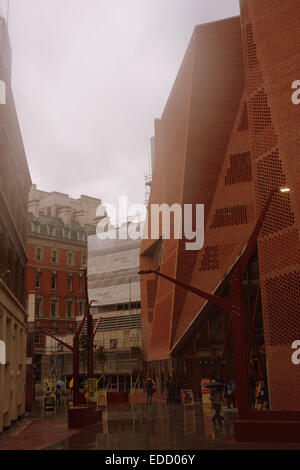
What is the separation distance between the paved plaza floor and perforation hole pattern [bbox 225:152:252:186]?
1347cm

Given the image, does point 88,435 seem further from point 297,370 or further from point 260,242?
point 260,242

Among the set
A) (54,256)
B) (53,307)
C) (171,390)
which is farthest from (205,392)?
(54,256)

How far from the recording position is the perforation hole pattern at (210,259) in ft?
101

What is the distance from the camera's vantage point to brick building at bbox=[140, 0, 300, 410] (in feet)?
63.4

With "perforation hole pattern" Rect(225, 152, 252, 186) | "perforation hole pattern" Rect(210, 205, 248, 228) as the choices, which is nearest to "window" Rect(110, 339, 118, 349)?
"perforation hole pattern" Rect(210, 205, 248, 228)

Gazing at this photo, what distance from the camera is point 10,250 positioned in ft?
82.3

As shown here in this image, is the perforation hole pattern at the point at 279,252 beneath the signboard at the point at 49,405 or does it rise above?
above

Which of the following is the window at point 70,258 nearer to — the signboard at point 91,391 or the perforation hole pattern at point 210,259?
the perforation hole pattern at point 210,259

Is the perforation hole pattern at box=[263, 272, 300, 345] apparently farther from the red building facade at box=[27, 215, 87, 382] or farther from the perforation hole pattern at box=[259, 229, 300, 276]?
the red building facade at box=[27, 215, 87, 382]

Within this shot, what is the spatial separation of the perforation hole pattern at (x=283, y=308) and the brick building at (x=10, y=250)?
33.9ft

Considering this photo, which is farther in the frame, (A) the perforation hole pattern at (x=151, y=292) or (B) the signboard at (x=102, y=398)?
(A) the perforation hole pattern at (x=151, y=292)

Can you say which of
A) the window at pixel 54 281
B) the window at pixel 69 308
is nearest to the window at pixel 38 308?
the window at pixel 54 281

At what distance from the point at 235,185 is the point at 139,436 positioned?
17.9 m
